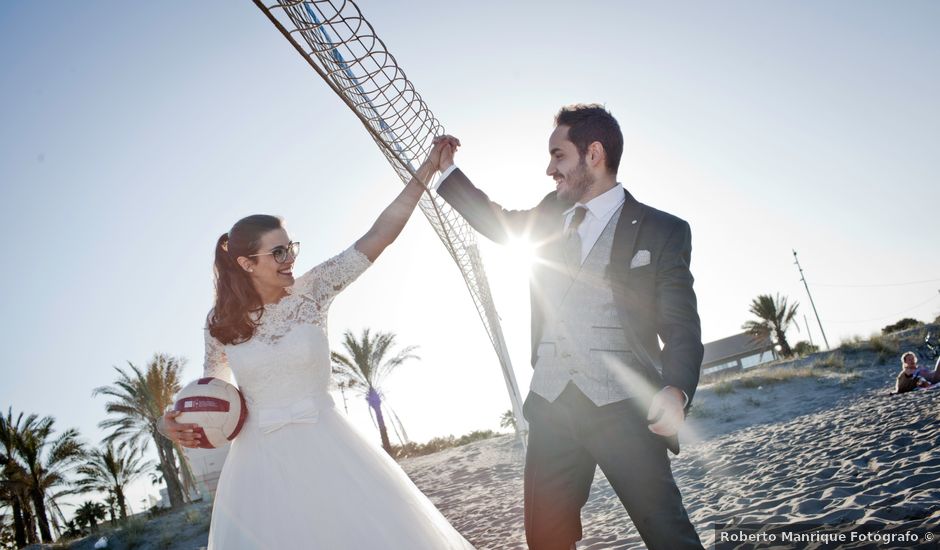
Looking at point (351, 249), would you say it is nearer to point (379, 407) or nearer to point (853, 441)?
point (853, 441)

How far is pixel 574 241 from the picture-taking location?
2.55 metres

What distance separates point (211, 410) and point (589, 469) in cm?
168

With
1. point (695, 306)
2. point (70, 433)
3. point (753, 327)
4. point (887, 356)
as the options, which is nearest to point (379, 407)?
point (70, 433)

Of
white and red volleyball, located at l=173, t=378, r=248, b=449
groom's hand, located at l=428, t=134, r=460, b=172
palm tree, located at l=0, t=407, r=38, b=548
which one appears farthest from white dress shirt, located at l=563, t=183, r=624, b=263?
palm tree, located at l=0, t=407, r=38, b=548

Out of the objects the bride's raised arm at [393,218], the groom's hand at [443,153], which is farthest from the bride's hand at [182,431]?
the groom's hand at [443,153]

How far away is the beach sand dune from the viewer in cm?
451

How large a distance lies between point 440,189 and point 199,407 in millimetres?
1538

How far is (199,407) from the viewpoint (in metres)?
2.60

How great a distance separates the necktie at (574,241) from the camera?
252 cm

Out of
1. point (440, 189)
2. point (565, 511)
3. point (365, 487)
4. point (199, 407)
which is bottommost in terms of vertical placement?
point (565, 511)

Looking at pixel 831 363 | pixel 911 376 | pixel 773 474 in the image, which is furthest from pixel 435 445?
pixel 773 474

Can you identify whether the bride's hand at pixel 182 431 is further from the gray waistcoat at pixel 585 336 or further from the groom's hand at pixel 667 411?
the groom's hand at pixel 667 411

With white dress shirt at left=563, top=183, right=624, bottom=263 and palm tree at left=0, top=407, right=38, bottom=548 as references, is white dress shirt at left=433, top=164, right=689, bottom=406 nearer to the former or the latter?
white dress shirt at left=563, top=183, right=624, bottom=263

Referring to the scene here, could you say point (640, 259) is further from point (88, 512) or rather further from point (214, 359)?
point (88, 512)
